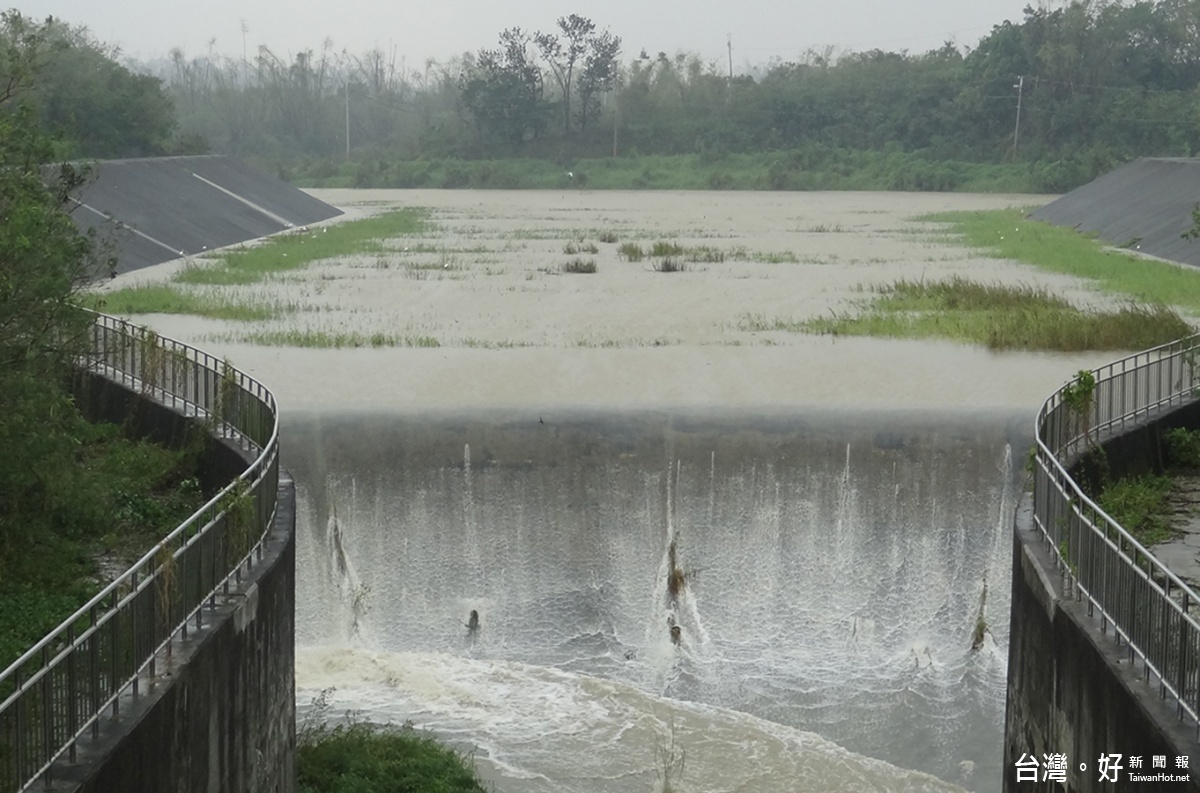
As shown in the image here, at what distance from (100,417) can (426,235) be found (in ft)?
150

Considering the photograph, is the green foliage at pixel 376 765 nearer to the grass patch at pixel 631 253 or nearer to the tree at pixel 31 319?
the tree at pixel 31 319

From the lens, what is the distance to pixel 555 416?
88.6 ft

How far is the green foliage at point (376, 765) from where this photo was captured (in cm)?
1499

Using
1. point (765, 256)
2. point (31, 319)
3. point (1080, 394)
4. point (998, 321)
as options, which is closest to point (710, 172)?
point (765, 256)

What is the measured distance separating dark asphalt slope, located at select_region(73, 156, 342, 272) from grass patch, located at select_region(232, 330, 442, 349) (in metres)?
8.05

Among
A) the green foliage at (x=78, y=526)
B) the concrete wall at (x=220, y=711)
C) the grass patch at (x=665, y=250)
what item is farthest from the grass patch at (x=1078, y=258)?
the concrete wall at (x=220, y=711)

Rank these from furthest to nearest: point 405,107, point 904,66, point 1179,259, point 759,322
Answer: point 405,107 < point 904,66 < point 1179,259 < point 759,322

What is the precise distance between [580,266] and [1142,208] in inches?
980

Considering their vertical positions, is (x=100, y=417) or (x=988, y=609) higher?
(x=100, y=417)

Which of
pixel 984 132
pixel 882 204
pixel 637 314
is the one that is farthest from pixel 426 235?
pixel 984 132

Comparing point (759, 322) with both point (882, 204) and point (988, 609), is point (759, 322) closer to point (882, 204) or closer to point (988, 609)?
point (988, 609)

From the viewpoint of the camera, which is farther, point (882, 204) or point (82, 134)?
point (882, 204)

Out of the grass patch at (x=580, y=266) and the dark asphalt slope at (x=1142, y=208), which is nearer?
the grass patch at (x=580, y=266)

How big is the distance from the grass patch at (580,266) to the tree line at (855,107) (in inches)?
2199
